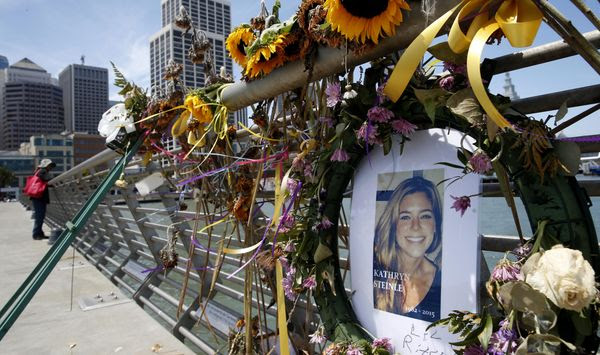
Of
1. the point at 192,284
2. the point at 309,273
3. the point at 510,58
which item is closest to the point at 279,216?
the point at 309,273

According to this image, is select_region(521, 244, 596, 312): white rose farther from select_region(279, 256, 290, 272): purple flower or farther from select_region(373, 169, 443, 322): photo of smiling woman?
select_region(279, 256, 290, 272): purple flower

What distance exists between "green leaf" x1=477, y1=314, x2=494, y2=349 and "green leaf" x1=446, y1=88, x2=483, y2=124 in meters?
0.40

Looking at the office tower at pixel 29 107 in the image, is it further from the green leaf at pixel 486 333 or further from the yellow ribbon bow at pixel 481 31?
the green leaf at pixel 486 333

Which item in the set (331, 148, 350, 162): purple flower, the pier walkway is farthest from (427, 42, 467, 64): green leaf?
the pier walkway

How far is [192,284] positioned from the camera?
400cm

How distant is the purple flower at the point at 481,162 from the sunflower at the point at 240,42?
93 cm

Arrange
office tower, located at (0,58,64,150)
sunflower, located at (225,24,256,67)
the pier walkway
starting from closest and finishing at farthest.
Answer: sunflower, located at (225,24,256,67)
the pier walkway
office tower, located at (0,58,64,150)

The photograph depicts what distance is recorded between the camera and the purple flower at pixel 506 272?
0.85 m

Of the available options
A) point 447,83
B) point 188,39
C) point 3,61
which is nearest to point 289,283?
point 447,83

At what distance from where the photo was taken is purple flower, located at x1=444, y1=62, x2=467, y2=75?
0.99m

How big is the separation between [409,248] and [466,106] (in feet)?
1.32

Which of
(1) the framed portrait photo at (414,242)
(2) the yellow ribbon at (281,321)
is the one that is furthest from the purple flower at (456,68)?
(2) the yellow ribbon at (281,321)

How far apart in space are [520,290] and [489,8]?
0.53m

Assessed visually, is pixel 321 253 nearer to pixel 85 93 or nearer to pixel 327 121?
pixel 327 121
